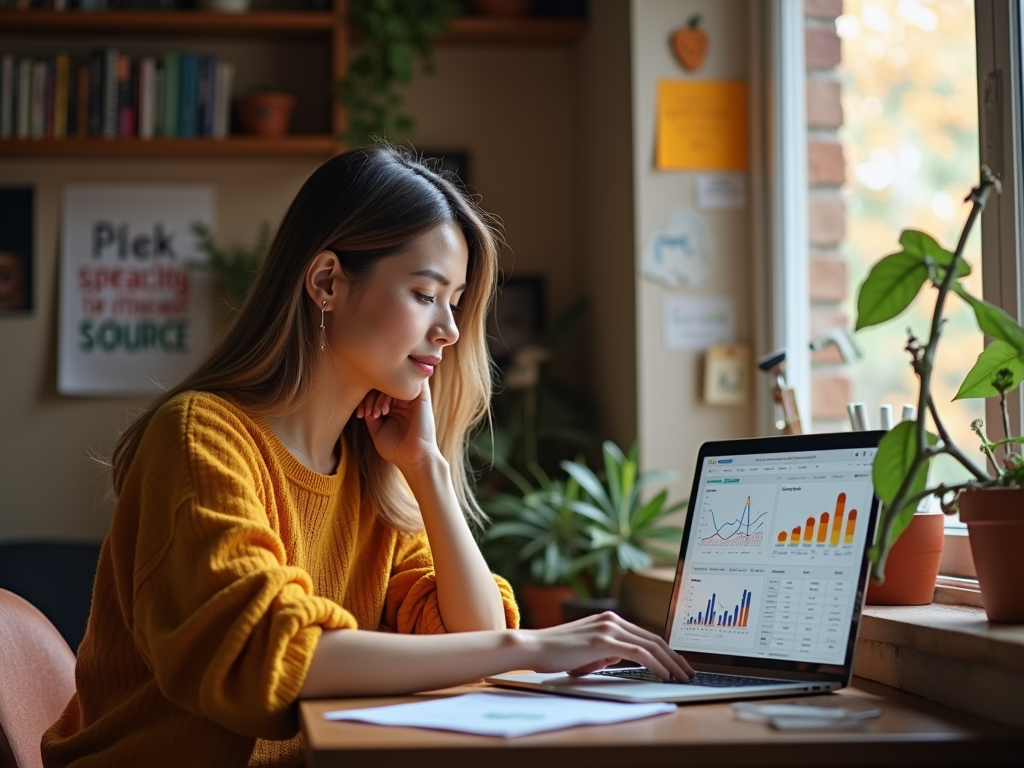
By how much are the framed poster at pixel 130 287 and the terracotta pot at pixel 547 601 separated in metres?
1.17

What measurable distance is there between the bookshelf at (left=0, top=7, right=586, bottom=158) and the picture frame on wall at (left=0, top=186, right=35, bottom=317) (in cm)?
12

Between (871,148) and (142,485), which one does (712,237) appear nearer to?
(871,148)

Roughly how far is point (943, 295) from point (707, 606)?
45cm

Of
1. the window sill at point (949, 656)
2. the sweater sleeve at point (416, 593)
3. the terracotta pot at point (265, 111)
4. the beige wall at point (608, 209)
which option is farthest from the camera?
the terracotta pot at point (265, 111)

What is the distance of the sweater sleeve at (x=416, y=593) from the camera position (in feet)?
4.85

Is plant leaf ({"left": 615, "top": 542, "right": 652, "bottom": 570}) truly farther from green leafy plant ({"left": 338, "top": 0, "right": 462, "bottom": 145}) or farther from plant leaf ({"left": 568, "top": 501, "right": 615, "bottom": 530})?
green leafy plant ({"left": 338, "top": 0, "right": 462, "bottom": 145})

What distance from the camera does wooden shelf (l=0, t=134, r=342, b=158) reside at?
2875mm

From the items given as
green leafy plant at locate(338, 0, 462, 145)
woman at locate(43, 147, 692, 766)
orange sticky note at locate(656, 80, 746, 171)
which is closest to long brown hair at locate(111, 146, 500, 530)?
woman at locate(43, 147, 692, 766)

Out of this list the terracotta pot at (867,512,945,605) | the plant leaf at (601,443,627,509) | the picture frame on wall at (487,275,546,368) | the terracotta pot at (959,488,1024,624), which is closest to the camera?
the terracotta pot at (959,488,1024,624)

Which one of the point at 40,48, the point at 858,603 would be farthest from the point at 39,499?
the point at 858,603

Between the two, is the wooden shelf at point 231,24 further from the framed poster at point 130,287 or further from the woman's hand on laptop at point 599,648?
the woman's hand on laptop at point 599,648

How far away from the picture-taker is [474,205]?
1596mm

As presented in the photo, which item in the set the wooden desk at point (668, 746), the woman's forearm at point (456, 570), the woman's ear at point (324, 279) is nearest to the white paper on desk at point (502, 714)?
the wooden desk at point (668, 746)

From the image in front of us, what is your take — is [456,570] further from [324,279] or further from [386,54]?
[386,54]
